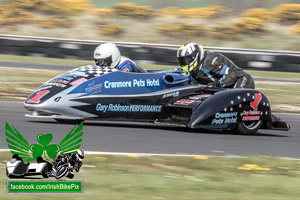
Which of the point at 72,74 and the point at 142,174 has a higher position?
the point at 72,74

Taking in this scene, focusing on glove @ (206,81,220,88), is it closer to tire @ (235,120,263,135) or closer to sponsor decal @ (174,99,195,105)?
sponsor decal @ (174,99,195,105)

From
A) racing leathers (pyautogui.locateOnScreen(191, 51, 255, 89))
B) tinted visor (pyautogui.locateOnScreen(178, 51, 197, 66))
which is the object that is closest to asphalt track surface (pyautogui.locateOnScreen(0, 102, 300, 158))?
racing leathers (pyautogui.locateOnScreen(191, 51, 255, 89))

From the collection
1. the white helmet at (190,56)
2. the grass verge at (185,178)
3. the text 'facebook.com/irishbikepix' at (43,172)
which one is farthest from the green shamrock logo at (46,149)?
the white helmet at (190,56)

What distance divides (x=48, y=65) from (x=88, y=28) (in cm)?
735

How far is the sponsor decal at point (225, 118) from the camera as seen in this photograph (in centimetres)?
895

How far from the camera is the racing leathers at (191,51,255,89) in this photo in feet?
31.5

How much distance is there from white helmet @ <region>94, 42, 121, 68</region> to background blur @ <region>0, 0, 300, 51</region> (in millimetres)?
16345

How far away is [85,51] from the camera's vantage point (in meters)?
20.4

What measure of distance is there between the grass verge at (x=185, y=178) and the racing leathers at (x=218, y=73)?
8.68ft

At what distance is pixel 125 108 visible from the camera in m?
8.86

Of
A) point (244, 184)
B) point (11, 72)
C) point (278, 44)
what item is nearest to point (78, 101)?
point (244, 184)

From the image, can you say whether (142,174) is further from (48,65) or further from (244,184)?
(48,65)

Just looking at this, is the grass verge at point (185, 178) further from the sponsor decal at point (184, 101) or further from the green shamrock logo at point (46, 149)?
the sponsor decal at point (184, 101)

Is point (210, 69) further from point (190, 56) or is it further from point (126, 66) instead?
point (126, 66)
